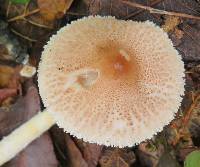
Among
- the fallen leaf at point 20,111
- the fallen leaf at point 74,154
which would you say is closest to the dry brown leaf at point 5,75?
the fallen leaf at point 20,111

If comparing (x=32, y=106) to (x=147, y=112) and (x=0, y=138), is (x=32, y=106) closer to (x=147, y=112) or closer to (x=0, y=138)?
(x=0, y=138)

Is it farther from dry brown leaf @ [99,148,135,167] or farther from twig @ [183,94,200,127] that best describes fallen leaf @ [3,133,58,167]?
twig @ [183,94,200,127]

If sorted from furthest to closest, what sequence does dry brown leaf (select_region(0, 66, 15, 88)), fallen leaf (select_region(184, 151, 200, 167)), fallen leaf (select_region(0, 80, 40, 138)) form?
dry brown leaf (select_region(0, 66, 15, 88)) → fallen leaf (select_region(0, 80, 40, 138)) → fallen leaf (select_region(184, 151, 200, 167))

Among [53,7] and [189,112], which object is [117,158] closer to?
[189,112]

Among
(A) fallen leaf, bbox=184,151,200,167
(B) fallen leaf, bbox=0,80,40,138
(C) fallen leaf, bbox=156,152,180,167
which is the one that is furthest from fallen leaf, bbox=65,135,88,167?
(A) fallen leaf, bbox=184,151,200,167

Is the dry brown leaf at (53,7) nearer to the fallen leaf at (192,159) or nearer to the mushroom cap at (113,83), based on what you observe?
the mushroom cap at (113,83)

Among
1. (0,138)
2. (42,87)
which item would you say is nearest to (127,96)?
(42,87)
